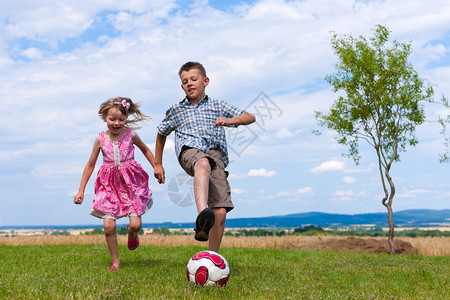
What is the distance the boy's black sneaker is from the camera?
502 centimetres

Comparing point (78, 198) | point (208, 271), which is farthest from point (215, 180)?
point (78, 198)

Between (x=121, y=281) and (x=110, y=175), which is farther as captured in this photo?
(x=110, y=175)

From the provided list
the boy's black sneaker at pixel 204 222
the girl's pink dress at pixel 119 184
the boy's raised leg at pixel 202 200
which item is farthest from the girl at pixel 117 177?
the boy's black sneaker at pixel 204 222

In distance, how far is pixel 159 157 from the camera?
6930 millimetres

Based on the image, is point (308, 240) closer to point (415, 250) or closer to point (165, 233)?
point (415, 250)

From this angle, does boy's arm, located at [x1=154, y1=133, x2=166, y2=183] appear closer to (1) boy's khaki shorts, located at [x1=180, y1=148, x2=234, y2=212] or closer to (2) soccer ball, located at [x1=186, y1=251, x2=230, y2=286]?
(1) boy's khaki shorts, located at [x1=180, y1=148, x2=234, y2=212]

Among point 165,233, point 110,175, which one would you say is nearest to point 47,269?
point 110,175

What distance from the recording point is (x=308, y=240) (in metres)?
18.3

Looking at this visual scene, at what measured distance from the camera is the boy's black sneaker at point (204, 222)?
5023 mm

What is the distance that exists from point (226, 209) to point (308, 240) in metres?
13.0

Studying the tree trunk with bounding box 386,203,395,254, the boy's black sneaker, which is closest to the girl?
the boy's black sneaker

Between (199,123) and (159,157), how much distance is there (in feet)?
3.55

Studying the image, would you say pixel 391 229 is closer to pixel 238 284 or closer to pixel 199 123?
pixel 199 123

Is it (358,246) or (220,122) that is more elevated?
(220,122)
